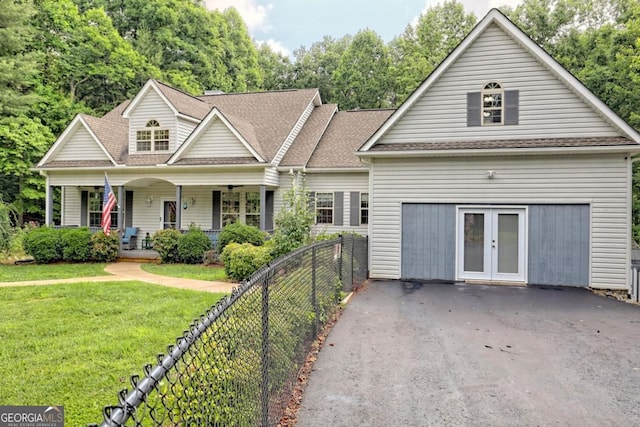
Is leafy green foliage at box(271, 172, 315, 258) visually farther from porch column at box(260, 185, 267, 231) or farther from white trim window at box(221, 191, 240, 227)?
white trim window at box(221, 191, 240, 227)

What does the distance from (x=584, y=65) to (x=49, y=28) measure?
108 ft

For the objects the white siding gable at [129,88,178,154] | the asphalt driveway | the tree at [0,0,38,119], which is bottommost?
the asphalt driveway

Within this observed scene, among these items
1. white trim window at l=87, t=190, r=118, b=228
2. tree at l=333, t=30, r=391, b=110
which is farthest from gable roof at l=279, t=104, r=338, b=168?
tree at l=333, t=30, r=391, b=110

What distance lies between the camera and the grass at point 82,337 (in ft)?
14.2

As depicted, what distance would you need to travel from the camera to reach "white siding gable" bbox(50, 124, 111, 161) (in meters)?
17.8

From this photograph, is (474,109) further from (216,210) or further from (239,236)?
(216,210)

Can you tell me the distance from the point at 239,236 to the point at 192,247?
198 cm

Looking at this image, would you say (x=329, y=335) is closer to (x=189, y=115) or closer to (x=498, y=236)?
(x=498, y=236)

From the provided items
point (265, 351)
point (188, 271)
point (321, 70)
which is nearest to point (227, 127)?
point (188, 271)

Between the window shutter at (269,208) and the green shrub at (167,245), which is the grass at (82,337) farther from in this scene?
the window shutter at (269,208)

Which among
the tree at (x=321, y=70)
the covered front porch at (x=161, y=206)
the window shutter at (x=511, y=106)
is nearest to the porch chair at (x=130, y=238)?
the covered front porch at (x=161, y=206)

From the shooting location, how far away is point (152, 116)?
17703 millimetres

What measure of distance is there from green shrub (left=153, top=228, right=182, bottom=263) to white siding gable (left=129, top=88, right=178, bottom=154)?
4.19 m

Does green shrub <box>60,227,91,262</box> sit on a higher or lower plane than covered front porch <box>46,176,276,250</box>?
lower
